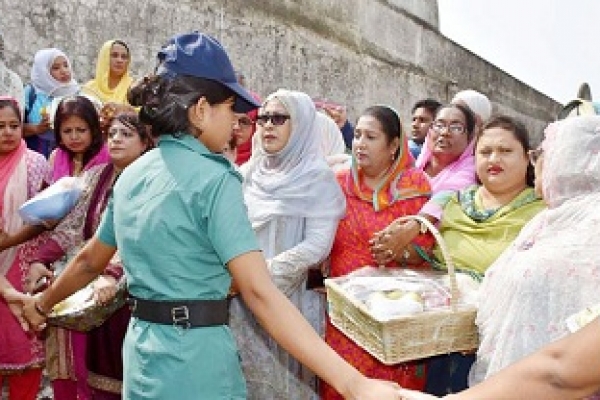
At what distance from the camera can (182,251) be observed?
195cm

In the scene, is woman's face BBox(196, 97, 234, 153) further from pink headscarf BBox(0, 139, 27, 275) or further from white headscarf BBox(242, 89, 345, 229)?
pink headscarf BBox(0, 139, 27, 275)

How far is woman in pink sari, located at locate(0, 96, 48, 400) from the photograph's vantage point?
385 cm

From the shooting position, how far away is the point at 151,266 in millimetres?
1993

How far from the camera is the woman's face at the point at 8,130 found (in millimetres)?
4031

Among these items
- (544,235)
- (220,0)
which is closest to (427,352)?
(544,235)

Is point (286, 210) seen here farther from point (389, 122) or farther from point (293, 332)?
point (293, 332)

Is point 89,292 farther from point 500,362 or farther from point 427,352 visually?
point 500,362

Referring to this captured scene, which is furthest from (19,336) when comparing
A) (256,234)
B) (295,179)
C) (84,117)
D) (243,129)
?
(243,129)

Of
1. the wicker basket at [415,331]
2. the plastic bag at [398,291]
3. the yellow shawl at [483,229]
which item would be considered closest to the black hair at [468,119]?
the yellow shawl at [483,229]

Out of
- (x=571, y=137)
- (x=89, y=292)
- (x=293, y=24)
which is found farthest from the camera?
(x=293, y=24)

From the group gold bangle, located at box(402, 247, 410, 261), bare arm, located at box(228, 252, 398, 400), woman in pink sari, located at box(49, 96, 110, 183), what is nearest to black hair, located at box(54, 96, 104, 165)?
woman in pink sari, located at box(49, 96, 110, 183)

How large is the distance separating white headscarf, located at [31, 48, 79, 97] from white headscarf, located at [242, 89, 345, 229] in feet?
8.14

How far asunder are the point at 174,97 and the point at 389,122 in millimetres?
1949

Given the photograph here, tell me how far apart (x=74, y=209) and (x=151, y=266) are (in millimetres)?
1684
